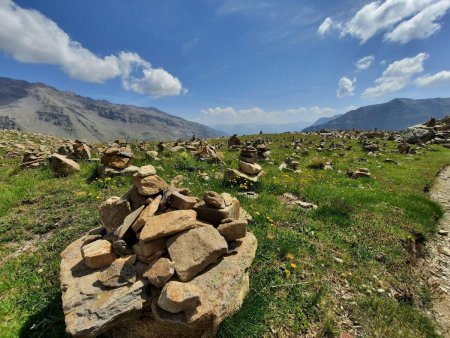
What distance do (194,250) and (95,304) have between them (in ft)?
7.03

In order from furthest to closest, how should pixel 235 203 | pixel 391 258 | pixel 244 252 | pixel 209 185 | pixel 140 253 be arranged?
pixel 209 185
pixel 391 258
pixel 235 203
pixel 244 252
pixel 140 253

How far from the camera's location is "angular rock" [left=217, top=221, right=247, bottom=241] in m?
7.53

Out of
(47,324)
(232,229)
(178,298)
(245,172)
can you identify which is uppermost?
(232,229)

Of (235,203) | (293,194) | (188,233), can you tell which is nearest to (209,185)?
(293,194)

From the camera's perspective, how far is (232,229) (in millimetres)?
Result: 7590

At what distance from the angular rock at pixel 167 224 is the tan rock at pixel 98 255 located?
795 mm

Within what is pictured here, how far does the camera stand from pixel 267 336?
22.2 feet

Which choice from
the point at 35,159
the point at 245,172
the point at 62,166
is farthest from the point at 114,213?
the point at 35,159

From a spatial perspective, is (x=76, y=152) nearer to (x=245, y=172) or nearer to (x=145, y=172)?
(x=245, y=172)

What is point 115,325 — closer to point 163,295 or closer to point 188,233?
point 163,295

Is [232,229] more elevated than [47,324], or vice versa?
[232,229]

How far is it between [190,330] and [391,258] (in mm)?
8100

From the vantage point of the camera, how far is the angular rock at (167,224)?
647cm

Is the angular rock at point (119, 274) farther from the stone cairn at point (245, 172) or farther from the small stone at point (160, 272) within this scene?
the stone cairn at point (245, 172)
